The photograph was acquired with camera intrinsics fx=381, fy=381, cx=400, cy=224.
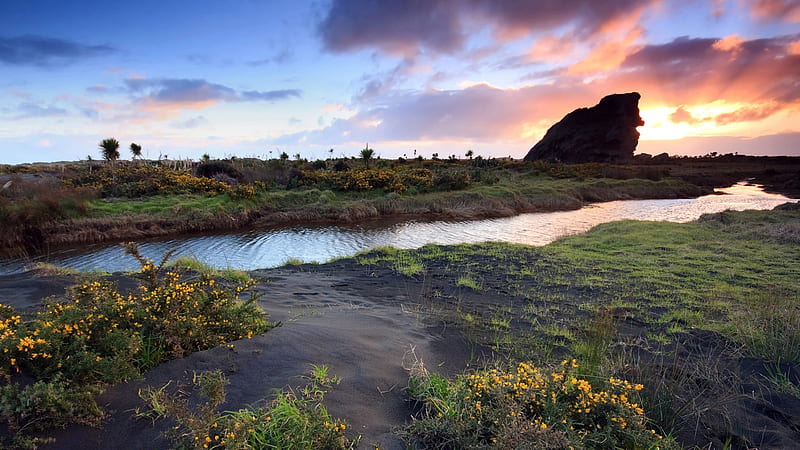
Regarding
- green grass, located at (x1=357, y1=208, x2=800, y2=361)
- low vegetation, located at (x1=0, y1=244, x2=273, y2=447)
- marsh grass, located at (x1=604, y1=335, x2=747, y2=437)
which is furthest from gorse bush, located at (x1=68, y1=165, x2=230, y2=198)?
marsh grass, located at (x1=604, y1=335, x2=747, y2=437)

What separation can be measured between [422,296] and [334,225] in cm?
1563

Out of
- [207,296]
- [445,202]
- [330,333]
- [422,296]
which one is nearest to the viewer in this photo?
[207,296]

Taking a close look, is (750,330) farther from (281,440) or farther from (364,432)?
(281,440)

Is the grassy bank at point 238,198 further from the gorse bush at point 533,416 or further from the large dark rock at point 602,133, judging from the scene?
the large dark rock at point 602,133

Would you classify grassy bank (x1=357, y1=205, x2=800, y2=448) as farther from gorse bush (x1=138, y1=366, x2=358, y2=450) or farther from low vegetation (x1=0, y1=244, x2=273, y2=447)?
low vegetation (x1=0, y1=244, x2=273, y2=447)

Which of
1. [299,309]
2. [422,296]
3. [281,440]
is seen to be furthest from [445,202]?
[281,440]

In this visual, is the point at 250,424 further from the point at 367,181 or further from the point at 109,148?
the point at 109,148

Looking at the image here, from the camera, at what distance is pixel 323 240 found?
1877 centimetres

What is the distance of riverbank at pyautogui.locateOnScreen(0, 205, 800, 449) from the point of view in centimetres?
347

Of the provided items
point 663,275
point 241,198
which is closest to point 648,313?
point 663,275

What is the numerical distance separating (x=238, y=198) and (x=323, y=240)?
926 cm

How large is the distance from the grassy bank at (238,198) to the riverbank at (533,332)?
11566 millimetres

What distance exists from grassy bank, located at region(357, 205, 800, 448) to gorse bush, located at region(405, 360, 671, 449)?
34 mm

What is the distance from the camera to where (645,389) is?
145 inches
